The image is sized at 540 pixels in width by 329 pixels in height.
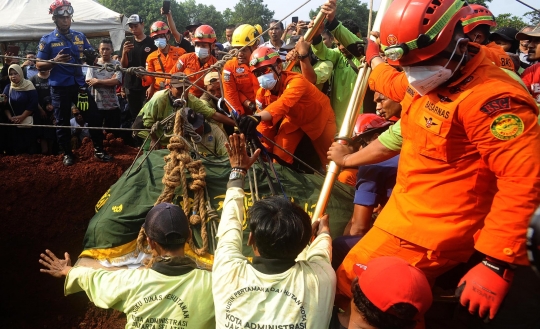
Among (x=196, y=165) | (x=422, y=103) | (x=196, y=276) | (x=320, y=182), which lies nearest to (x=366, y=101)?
(x=320, y=182)

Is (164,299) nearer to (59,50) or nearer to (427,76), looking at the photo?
(427,76)

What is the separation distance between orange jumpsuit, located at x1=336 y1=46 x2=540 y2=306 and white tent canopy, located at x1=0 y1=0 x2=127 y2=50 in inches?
432

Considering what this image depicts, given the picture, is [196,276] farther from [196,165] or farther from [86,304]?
[86,304]

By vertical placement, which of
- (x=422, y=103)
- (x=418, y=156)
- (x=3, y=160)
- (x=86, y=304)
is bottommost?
(x=86, y=304)

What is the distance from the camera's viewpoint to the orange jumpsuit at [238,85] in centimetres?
621

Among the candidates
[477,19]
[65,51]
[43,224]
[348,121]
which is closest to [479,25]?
[477,19]

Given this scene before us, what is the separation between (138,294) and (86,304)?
373 cm

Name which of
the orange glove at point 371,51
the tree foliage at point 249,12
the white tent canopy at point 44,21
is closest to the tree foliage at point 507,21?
the white tent canopy at point 44,21

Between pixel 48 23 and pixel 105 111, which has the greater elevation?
pixel 48 23

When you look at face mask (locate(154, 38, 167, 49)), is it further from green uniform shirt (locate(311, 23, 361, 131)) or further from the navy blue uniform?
green uniform shirt (locate(311, 23, 361, 131))

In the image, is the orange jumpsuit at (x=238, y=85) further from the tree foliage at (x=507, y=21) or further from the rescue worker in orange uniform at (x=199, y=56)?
the tree foliage at (x=507, y=21)

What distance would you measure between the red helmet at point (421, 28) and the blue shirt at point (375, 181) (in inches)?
45.6

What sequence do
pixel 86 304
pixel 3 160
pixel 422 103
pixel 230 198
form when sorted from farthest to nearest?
pixel 3 160 → pixel 86 304 → pixel 230 198 → pixel 422 103

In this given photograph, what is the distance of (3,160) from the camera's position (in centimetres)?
694
